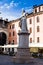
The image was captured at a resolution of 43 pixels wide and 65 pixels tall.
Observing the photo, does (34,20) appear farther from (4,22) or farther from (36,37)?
(4,22)

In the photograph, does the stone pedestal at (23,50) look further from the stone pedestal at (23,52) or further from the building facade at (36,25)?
the building facade at (36,25)

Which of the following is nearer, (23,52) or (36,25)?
(23,52)

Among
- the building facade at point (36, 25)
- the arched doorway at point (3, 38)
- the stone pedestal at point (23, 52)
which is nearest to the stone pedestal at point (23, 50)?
the stone pedestal at point (23, 52)

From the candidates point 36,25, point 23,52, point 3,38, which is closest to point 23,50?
point 23,52

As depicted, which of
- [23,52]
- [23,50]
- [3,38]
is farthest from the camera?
[3,38]

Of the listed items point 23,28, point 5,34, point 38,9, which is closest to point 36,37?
point 38,9

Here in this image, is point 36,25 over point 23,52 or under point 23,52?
over

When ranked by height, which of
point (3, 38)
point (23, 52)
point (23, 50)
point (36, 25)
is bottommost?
point (23, 52)

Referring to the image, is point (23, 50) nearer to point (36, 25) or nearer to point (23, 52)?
point (23, 52)

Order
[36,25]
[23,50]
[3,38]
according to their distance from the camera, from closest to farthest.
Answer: [23,50] → [36,25] → [3,38]

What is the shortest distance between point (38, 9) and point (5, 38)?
59.4 feet

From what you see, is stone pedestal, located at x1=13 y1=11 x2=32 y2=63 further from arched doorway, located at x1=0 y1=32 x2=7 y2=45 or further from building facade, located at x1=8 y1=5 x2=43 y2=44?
arched doorway, located at x1=0 y1=32 x2=7 y2=45

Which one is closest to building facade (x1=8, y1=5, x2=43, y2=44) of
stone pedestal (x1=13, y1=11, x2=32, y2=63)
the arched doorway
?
the arched doorway

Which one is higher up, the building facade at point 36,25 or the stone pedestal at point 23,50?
the building facade at point 36,25
